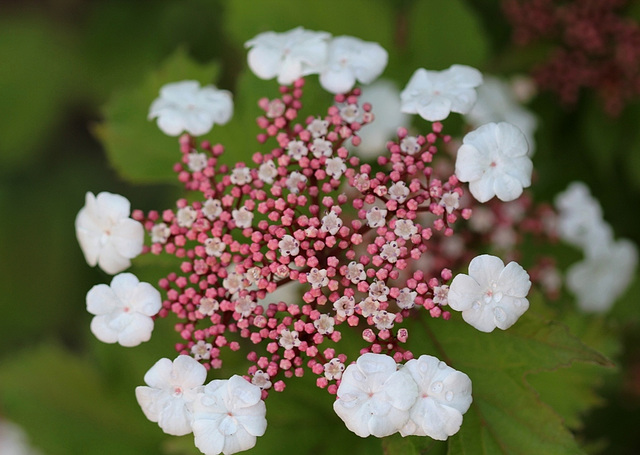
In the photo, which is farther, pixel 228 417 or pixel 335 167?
pixel 335 167

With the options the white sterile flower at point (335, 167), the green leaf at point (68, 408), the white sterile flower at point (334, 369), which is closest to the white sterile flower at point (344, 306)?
the white sterile flower at point (334, 369)

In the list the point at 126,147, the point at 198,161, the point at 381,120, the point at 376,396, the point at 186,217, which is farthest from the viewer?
the point at 381,120

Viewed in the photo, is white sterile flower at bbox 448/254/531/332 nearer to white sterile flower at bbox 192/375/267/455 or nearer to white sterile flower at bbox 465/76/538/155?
white sterile flower at bbox 192/375/267/455

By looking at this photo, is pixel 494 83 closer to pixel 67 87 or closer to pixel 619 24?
pixel 619 24

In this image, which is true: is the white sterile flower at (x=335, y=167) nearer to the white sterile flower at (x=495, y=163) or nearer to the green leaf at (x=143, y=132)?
the white sterile flower at (x=495, y=163)

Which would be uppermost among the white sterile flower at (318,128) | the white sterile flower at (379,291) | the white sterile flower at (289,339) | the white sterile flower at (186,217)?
the white sterile flower at (318,128)

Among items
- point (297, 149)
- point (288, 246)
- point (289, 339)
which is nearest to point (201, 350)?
point (289, 339)

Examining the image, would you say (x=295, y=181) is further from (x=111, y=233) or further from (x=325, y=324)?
(x=111, y=233)

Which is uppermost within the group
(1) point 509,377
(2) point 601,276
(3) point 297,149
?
(3) point 297,149

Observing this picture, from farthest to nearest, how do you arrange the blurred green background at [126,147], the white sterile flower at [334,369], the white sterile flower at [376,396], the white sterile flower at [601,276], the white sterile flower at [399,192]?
the white sterile flower at [601,276] < the blurred green background at [126,147] < the white sterile flower at [399,192] < the white sterile flower at [334,369] < the white sterile flower at [376,396]
